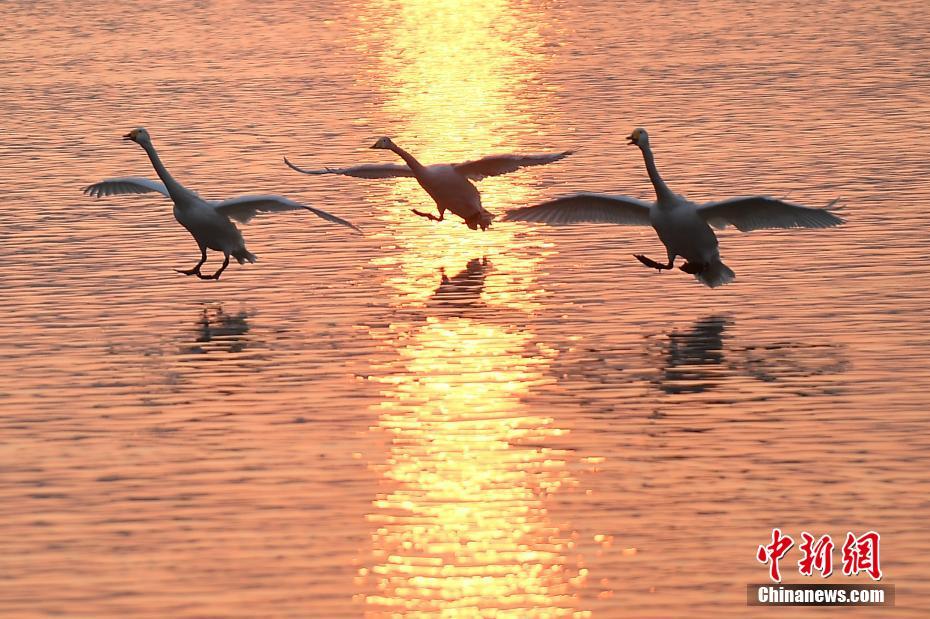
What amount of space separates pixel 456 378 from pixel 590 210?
4703 millimetres

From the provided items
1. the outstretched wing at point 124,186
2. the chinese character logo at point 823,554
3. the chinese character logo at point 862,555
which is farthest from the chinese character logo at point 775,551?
the outstretched wing at point 124,186

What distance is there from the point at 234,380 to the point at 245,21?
52317 millimetres

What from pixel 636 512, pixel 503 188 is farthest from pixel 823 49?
pixel 636 512

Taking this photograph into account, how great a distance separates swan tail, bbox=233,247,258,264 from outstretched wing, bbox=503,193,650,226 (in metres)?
3.07

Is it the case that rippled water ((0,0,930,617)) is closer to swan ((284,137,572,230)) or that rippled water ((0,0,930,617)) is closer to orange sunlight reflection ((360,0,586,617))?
orange sunlight reflection ((360,0,586,617))

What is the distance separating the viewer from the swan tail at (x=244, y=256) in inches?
955

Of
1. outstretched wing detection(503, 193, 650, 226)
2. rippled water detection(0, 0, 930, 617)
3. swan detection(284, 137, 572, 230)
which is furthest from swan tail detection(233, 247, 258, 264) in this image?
outstretched wing detection(503, 193, 650, 226)

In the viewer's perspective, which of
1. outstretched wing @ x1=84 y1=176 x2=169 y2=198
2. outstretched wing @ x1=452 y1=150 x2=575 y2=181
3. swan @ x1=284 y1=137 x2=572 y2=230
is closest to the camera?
outstretched wing @ x1=452 y1=150 x2=575 y2=181

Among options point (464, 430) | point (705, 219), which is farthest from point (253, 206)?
point (464, 430)

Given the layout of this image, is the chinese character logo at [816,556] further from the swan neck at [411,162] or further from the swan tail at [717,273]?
the swan neck at [411,162]

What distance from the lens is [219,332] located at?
71.8 ft

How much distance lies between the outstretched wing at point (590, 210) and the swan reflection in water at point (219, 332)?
3521 mm

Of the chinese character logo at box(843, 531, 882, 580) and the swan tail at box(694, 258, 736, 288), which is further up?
the chinese character logo at box(843, 531, 882, 580)

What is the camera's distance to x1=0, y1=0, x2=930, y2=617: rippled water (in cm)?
1398
